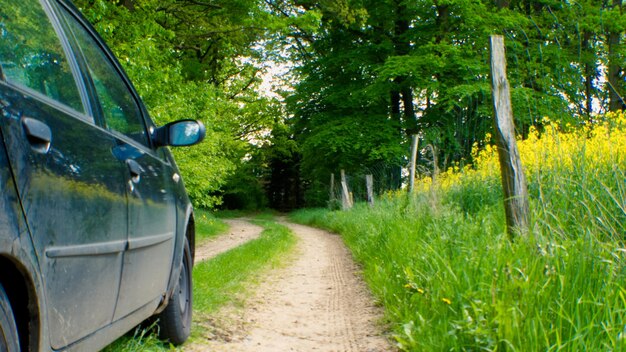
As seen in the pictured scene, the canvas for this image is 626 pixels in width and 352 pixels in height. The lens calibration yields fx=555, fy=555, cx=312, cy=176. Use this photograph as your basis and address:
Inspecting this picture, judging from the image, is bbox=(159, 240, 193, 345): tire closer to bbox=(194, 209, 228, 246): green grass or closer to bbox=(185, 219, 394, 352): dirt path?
bbox=(185, 219, 394, 352): dirt path

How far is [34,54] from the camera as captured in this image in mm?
2008

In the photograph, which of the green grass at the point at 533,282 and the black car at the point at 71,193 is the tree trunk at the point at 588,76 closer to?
the green grass at the point at 533,282

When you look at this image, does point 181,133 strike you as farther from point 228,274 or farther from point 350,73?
point 350,73

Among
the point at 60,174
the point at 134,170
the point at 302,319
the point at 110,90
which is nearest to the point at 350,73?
the point at 302,319

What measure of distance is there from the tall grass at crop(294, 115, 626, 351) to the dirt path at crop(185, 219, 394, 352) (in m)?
0.29

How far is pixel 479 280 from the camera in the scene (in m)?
3.82

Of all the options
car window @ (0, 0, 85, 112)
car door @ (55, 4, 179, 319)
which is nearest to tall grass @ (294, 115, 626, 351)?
car door @ (55, 4, 179, 319)

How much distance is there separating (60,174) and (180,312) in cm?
217

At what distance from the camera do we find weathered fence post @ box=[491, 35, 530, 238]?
4.49m

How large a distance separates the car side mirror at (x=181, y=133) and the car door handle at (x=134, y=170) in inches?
23.0

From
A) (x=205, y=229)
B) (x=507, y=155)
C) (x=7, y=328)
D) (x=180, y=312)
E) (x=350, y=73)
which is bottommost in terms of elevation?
(x=205, y=229)

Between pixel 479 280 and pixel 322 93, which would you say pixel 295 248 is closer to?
pixel 479 280

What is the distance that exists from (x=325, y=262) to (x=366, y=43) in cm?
1984

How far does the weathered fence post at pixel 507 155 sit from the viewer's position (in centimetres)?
449
